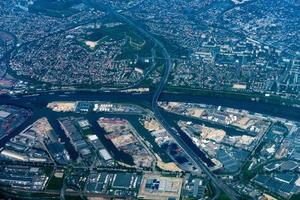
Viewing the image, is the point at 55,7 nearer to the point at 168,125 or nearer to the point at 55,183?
the point at 168,125

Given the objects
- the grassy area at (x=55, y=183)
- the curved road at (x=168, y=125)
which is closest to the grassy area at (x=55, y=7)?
the curved road at (x=168, y=125)

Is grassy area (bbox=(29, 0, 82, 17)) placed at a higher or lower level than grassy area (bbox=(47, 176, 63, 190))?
higher

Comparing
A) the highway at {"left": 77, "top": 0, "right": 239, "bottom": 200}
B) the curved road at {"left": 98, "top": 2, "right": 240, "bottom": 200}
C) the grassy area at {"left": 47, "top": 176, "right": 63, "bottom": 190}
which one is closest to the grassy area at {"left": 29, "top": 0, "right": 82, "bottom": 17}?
the highway at {"left": 77, "top": 0, "right": 239, "bottom": 200}

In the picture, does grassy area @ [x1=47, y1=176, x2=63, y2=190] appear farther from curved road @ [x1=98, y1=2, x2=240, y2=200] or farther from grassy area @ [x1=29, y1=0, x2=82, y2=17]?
grassy area @ [x1=29, y1=0, x2=82, y2=17]

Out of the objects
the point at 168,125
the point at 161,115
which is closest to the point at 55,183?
the point at 168,125

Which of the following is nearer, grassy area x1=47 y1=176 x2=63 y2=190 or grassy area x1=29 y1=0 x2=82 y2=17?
grassy area x1=47 y1=176 x2=63 y2=190

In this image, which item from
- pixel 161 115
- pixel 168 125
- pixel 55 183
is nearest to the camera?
pixel 55 183

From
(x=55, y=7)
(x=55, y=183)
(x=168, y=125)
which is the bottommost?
(x=168, y=125)

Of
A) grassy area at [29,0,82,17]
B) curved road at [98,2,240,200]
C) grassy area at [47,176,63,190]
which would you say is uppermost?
grassy area at [29,0,82,17]

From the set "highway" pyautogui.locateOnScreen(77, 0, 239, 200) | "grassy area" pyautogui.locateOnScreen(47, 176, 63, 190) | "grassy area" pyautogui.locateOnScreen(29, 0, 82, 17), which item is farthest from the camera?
"grassy area" pyautogui.locateOnScreen(29, 0, 82, 17)

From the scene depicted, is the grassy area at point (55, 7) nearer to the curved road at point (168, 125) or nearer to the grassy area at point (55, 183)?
the curved road at point (168, 125)

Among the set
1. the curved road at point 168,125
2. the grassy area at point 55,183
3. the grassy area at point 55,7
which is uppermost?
the grassy area at point 55,7
